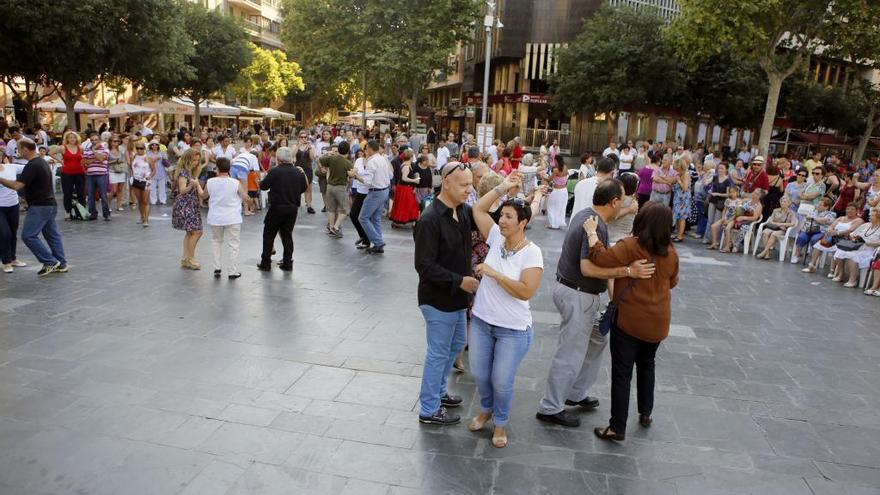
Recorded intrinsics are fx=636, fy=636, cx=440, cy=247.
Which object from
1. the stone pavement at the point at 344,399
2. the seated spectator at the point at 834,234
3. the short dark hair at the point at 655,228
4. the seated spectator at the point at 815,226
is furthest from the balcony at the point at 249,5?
the short dark hair at the point at 655,228

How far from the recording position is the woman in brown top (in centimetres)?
397

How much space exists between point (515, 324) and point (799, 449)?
2.30 meters

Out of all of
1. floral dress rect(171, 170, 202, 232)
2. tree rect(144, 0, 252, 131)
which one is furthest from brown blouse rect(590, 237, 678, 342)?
tree rect(144, 0, 252, 131)

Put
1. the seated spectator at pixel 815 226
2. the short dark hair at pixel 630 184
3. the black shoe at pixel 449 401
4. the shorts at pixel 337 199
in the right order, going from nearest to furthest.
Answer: the black shoe at pixel 449 401, the short dark hair at pixel 630 184, the seated spectator at pixel 815 226, the shorts at pixel 337 199

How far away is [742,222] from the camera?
12266 mm

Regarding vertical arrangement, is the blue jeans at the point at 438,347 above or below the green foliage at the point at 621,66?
below

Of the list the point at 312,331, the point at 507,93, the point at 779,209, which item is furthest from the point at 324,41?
the point at 312,331

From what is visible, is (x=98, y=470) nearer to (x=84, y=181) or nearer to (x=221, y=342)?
(x=221, y=342)

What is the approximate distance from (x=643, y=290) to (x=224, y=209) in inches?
231

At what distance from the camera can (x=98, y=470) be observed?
3.78 meters

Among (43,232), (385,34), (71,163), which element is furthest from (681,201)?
(385,34)

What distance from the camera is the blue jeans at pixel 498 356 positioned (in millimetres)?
3988

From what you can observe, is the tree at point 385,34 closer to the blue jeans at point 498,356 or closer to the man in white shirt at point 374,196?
the man in white shirt at point 374,196

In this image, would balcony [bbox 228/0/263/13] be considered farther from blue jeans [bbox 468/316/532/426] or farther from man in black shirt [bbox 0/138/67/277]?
blue jeans [bbox 468/316/532/426]
